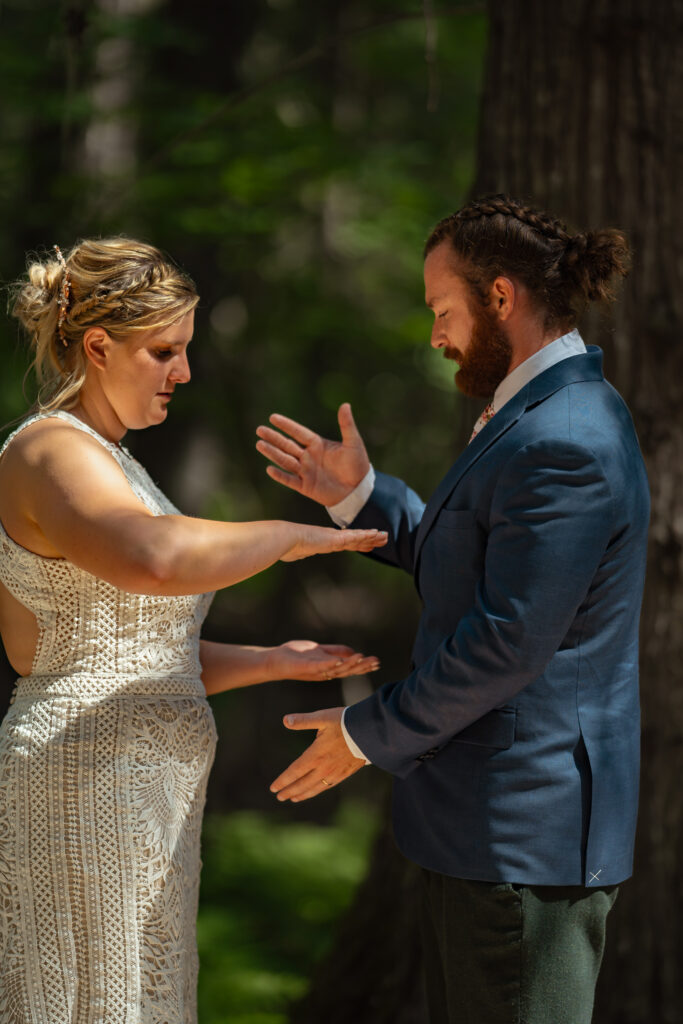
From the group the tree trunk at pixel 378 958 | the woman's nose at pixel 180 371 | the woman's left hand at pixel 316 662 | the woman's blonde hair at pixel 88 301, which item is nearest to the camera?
the woman's blonde hair at pixel 88 301

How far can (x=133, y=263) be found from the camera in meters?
2.37

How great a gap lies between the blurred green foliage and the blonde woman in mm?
1963

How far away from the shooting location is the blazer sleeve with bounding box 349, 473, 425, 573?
2.74m

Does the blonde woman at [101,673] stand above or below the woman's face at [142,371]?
below

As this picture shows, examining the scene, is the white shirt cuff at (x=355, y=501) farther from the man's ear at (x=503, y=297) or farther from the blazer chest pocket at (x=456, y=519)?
the man's ear at (x=503, y=297)

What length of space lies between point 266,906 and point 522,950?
159 inches

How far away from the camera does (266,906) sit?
19.0ft

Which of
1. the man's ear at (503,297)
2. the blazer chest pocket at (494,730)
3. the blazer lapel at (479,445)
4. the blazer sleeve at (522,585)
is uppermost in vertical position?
the man's ear at (503,297)

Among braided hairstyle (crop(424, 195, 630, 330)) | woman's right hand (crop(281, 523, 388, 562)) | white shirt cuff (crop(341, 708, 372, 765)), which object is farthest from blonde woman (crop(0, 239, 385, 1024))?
braided hairstyle (crop(424, 195, 630, 330))

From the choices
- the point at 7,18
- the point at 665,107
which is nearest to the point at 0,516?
the point at 665,107

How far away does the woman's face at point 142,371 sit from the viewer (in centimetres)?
239

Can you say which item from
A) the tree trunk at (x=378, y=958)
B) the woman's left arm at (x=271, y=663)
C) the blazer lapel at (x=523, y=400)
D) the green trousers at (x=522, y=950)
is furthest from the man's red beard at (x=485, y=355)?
the tree trunk at (x=378, y=958)

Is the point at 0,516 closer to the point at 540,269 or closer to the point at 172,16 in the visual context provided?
the point at 540,269

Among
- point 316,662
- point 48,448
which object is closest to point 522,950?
point 316,662
